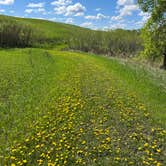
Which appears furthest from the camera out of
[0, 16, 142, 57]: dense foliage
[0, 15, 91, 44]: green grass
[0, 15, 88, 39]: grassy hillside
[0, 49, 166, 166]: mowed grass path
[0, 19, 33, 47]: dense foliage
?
[0, 15, 88, 39]: grassy hillside

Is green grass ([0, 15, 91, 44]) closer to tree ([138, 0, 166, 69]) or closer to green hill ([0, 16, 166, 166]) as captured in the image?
tree ([138, 0, 166, 69])

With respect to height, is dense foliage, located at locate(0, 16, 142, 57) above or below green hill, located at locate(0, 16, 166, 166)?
above

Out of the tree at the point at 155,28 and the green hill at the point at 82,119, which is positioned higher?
the tree at the point at 155,28

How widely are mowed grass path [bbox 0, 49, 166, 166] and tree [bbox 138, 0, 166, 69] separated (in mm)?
11587

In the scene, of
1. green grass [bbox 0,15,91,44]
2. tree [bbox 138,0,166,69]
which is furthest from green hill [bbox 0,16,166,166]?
green grass [bbox 0,15,91,44]

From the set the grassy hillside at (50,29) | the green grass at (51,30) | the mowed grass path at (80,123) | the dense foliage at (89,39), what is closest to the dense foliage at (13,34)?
the dense foliage at (89,39)

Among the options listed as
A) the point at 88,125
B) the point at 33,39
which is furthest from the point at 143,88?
the point at 33,39

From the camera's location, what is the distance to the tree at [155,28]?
26703 mm

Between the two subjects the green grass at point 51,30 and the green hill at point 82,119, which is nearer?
the green hill at point 82,119

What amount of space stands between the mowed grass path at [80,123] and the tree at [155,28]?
11587mm

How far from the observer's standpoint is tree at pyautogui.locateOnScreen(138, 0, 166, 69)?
1051 inches

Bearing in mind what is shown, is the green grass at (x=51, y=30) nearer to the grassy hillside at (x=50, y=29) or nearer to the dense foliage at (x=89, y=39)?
the grassy hillside at (x=50, y=29)

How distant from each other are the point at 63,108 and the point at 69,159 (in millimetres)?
4217

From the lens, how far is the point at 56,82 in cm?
1677
